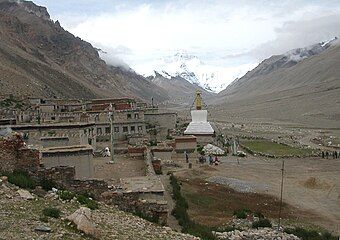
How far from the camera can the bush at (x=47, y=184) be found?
36.7 feet

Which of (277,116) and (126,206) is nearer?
(126,206)

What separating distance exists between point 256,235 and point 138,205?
502 cm

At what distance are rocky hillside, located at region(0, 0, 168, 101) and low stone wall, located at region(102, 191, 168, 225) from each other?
2773 inches

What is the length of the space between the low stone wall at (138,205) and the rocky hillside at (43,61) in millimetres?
70439

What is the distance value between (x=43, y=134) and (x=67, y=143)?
2.32 metres

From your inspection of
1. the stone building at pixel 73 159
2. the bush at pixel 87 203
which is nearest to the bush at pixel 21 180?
the bush at pixel 87 203

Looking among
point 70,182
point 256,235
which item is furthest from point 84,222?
point 256,235

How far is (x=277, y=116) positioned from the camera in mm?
127625

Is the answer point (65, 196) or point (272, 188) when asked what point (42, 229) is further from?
point (272, 188)

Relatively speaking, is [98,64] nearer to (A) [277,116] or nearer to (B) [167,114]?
(A) [277,116]

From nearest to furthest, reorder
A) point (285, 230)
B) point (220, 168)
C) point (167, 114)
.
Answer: point (285, 230) → point (220, 168) → point (167, 114)

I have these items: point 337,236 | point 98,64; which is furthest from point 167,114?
point 98,64

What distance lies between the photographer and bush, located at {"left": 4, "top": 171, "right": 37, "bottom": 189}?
10.6 meters

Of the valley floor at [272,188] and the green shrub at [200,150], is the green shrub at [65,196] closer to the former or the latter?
the valley floor at [272,188]
